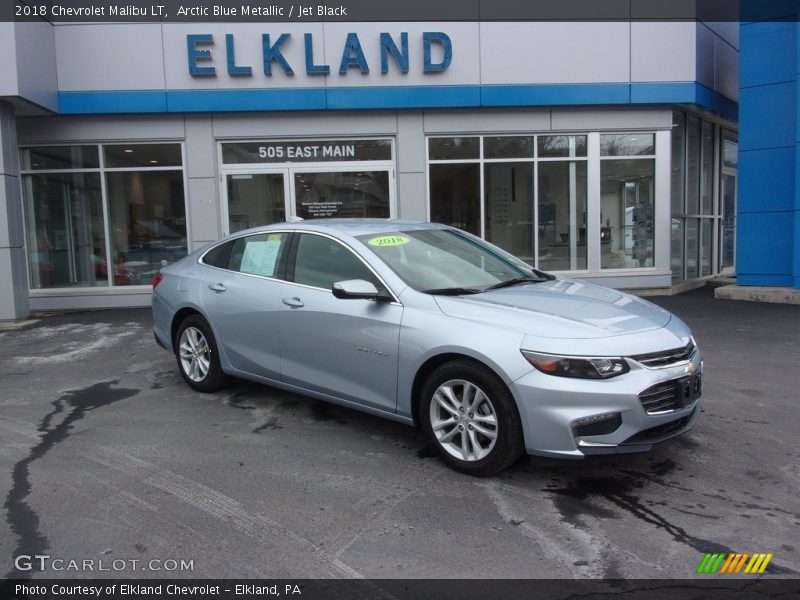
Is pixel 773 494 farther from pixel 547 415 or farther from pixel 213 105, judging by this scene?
pixel 213 105

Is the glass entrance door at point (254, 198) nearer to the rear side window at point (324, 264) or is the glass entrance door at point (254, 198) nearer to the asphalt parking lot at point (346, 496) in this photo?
the asphalt parking lot at point (346, 496)

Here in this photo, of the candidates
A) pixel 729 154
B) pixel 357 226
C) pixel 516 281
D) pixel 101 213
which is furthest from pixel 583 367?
pixel 729 154

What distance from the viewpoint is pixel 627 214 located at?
13.1m

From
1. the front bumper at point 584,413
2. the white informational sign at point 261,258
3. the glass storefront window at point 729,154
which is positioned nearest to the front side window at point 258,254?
the white informational sign at point 261,258

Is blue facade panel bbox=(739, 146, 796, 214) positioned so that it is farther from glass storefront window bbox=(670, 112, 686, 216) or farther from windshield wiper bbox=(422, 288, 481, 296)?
windshield wiper bbox=(422, 288, 481, 296)

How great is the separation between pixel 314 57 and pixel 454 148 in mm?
3010

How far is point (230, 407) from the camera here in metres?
5.74

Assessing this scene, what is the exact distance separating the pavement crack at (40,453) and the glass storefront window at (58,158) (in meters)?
6.96

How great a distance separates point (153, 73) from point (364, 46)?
12.3ft

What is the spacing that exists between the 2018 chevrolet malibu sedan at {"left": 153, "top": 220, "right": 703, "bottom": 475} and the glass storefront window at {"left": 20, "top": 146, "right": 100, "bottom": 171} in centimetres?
758

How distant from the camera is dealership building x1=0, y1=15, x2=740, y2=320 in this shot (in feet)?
38.7

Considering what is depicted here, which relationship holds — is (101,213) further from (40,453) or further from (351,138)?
(40,453)

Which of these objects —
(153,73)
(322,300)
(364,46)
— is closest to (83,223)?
(153,73)

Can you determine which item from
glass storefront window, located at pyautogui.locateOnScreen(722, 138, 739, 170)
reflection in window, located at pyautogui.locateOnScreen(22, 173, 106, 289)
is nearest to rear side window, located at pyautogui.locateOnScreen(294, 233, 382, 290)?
reflection in window, located at pyautogui.locateOnScreen(22, 173, 106, 289)
